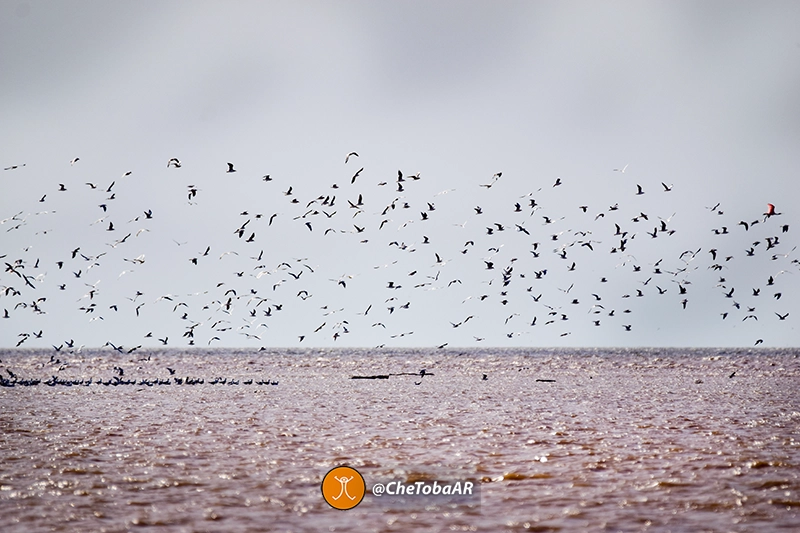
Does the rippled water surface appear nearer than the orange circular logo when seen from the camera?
Yes

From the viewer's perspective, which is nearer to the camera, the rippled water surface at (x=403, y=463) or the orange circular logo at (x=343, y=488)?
the rippled water surface at (x=403, y=463)

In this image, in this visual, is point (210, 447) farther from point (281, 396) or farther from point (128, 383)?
point (128, 383)

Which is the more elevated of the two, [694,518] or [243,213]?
→ [243,213]

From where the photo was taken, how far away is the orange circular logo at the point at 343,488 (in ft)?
49.0

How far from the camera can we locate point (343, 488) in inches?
631

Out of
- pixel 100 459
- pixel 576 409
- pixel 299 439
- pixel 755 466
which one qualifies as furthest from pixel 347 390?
pixel 755 466

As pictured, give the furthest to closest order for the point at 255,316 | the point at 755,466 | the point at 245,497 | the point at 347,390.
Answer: the point at 255,316
the point at 347,390
the point at 755,466
the point at 245,497

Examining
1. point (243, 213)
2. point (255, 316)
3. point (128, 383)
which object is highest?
point (243, 213)

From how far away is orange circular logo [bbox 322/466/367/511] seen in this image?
49.0 feet

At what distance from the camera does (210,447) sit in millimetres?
22016

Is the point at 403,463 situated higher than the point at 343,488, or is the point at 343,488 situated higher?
the point at 343,488

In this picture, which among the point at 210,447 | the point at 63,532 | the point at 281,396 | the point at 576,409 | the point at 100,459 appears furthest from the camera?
the point at 281,396

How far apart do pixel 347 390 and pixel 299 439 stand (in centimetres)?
2470

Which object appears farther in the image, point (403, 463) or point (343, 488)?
point (403, 463)
